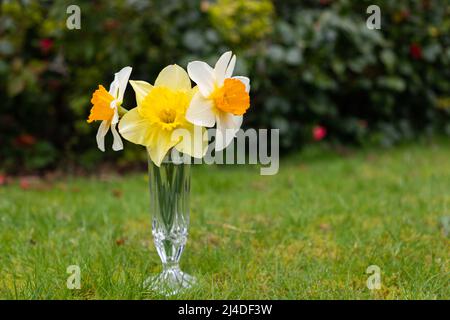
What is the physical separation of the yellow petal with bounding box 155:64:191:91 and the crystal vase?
8.1 inches

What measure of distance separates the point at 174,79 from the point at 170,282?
618mm

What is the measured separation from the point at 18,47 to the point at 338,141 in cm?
249

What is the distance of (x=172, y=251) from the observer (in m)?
1.86

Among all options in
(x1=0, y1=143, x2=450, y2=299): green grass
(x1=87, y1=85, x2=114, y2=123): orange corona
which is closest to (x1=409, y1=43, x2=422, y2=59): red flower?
(x1=0, y1=143, x2=450, y2=299): green grass

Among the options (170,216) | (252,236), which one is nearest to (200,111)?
(170,216)

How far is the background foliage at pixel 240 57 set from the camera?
13.0ft

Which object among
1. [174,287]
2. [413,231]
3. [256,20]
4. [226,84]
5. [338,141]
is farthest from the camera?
[338,141]

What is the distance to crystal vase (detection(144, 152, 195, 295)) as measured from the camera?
1766 mm

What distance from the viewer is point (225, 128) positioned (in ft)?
5.61

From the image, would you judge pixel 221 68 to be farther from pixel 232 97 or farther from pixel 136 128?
pixel 136 128

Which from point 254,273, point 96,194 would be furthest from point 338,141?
point 254,273

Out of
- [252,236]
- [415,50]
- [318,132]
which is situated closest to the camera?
[252,236]

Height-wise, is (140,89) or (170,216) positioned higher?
(140,89)

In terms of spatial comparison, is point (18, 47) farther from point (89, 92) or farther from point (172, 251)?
point (172, 251)
